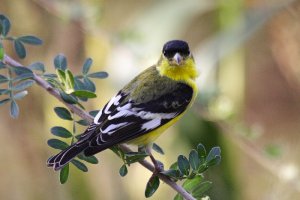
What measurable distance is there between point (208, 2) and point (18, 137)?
1556mm

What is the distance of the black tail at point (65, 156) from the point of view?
6.67 ft

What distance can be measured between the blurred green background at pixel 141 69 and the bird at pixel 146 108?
0.44 metres

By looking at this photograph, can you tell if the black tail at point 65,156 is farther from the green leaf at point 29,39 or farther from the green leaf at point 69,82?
the green leaf at point 29,39

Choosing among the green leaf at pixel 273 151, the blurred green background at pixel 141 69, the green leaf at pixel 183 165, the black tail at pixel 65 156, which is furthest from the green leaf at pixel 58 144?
the green leaf at pixel 273 151

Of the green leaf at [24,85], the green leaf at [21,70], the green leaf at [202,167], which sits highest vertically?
the green leaf at [21,70]

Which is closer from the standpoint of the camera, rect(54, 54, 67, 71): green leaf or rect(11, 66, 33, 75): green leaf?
rect(11, 66, 33, 75): green leaf

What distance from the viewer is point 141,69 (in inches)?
142

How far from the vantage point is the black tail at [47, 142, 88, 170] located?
2.03 m

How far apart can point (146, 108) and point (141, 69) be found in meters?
1.16

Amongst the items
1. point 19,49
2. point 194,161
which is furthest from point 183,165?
point 19,49

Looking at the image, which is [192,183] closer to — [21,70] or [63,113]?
[63,113]

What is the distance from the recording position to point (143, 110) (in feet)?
8.07

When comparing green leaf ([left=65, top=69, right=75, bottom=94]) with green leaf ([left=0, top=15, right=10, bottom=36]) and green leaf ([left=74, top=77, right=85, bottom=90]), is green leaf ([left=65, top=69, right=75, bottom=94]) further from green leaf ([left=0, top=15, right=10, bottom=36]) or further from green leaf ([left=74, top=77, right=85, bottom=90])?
green leaf ([left=0, top=15, right=10, bottom=36])

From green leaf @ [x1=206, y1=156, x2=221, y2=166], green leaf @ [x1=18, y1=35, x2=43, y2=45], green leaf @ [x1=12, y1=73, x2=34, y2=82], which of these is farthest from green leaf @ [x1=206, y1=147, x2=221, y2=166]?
green leaf @ [x1=18, y1=35, x2=43, y2=45]
